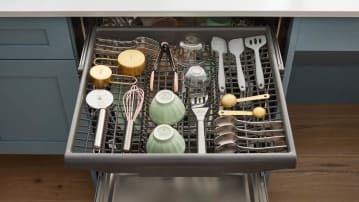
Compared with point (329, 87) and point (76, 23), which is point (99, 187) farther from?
point (329, 87)

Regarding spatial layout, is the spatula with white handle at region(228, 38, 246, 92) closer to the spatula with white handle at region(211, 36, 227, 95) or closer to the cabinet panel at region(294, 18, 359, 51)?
the spatula with white handle at region(211, 36, 227, 95)

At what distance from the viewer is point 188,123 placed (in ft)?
4.24

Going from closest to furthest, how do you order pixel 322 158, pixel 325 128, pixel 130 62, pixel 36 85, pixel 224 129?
1. pixel 224 129
2. pixel 130 62
3. pixel 36 85
4. pixel 322 158
5. pixel 325 128

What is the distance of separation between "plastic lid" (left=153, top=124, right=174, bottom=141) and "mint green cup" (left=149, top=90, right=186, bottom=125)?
1.4 inches

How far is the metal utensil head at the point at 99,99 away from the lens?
126 cm

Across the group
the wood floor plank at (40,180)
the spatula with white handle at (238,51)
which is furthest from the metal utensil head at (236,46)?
the wood floor plank at (40,180)

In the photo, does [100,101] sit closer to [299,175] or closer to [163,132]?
[163,132]

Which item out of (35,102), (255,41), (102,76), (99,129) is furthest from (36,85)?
(255,41)

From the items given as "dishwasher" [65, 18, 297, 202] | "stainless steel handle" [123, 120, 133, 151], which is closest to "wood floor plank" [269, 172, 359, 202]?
"dishwasher" [65, 18, 297, 202]

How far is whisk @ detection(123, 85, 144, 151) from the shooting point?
1.22m

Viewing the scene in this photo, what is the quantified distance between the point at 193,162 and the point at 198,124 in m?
0.17

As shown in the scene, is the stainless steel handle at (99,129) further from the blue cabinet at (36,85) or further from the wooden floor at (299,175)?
the wooden floor at (299,175)

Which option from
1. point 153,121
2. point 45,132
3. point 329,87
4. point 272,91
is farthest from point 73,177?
point 329,87

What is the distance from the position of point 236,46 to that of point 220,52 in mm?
53
